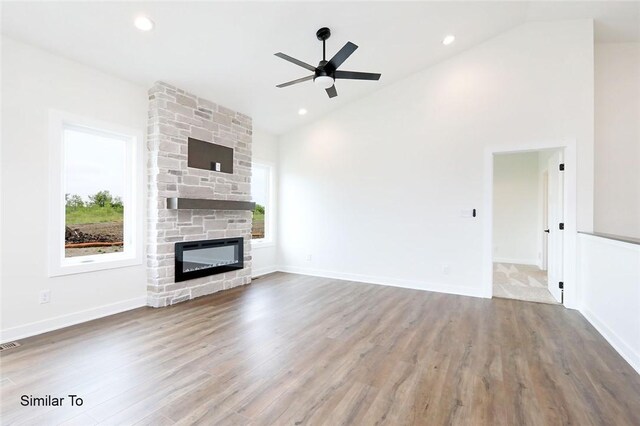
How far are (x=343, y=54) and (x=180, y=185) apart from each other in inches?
110

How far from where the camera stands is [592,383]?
2.20 meters

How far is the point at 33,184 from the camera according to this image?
117 inches

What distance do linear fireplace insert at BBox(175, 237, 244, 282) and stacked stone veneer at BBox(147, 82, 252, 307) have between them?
82 mm

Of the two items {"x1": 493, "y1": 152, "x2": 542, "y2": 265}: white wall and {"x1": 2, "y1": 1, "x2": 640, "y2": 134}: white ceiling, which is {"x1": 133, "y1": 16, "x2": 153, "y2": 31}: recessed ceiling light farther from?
{"x1": 493, "y1": 152, "x2": 542, "y2": 265}: white wall

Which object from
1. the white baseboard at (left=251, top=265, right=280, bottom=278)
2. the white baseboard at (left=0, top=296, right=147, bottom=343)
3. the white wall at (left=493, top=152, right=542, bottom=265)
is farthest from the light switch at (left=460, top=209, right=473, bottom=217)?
the white baseboard at (left=0, top=296, right=147, bottom=343)

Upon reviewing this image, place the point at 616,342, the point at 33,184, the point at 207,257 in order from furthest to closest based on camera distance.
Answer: the point at 207,257, the point at 33,184, the point at 616,342

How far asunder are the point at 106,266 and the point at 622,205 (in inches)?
274

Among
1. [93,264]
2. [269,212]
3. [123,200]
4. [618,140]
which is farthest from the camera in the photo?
[269,212]

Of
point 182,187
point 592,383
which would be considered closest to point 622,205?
point 592,383

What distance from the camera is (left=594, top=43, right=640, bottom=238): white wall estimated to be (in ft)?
13.8

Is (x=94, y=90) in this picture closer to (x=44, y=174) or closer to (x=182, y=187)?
(x=44, y=174)

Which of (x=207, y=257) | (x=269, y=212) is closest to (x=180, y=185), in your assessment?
(x=207, y=257)

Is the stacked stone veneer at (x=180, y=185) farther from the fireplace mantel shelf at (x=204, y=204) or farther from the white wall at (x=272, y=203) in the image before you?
the white wall at (x=272, y=203)

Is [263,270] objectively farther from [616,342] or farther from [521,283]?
[616,342]
